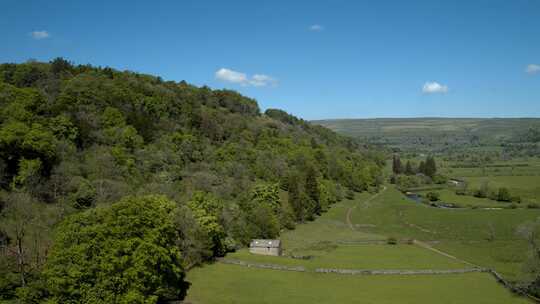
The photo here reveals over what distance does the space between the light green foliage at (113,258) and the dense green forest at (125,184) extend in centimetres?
10

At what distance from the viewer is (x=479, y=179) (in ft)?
535

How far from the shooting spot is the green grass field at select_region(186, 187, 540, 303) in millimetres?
42875

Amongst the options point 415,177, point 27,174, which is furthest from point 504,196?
point 27,174

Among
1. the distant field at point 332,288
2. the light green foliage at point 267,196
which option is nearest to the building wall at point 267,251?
the distant field at point 332,288

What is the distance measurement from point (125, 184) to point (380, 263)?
37620 millimetres

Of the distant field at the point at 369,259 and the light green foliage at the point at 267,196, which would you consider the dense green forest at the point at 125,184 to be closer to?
the light green foliage at the point at 267,196

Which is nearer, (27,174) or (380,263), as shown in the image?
(27,174)

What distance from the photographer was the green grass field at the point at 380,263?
141 feet

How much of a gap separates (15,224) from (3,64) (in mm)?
60019

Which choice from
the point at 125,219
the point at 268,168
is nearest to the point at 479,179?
the point at 268,168

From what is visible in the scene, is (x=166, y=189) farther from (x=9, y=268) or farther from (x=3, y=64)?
(x=3, y=64)

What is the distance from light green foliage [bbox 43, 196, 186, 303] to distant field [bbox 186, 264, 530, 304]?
699cm

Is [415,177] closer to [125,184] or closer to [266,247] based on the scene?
[266,247]

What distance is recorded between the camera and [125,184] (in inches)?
2276
